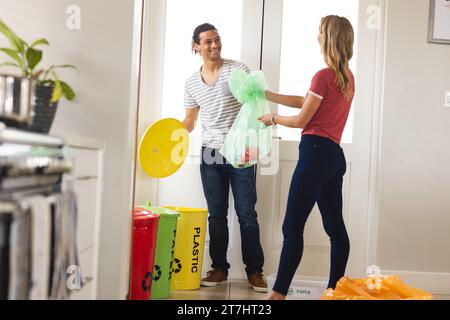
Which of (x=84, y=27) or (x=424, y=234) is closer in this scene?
(x=84, y=27)

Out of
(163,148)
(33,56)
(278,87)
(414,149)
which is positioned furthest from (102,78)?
(414,149)

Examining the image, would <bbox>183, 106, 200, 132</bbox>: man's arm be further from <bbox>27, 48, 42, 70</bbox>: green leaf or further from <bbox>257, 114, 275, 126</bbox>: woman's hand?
<bbox>27, 48, 42, 70</bbox>: green leaf

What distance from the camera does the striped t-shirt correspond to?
316cm

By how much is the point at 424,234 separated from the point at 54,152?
2410 millimetres

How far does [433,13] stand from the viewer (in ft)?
10.7

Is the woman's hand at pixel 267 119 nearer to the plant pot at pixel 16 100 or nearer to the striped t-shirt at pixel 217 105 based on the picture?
the striped t-shirt at pixel 217 105

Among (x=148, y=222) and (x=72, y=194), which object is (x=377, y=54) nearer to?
(x=148, y=222)

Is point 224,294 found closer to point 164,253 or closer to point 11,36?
point 164,253

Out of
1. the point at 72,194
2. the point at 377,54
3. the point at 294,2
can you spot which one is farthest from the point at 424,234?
the point at 72,194

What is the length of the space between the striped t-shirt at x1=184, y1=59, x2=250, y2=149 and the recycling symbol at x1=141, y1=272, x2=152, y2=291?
85 centimetres

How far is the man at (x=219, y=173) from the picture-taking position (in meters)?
3.12

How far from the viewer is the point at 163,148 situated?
2852mm

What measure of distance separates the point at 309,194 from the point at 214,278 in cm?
95

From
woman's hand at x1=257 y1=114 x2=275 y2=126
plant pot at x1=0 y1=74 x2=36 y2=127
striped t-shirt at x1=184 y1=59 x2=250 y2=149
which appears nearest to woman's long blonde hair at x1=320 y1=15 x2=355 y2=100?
woman's hand at x1=257 y1=114 x2=275 y2=126
